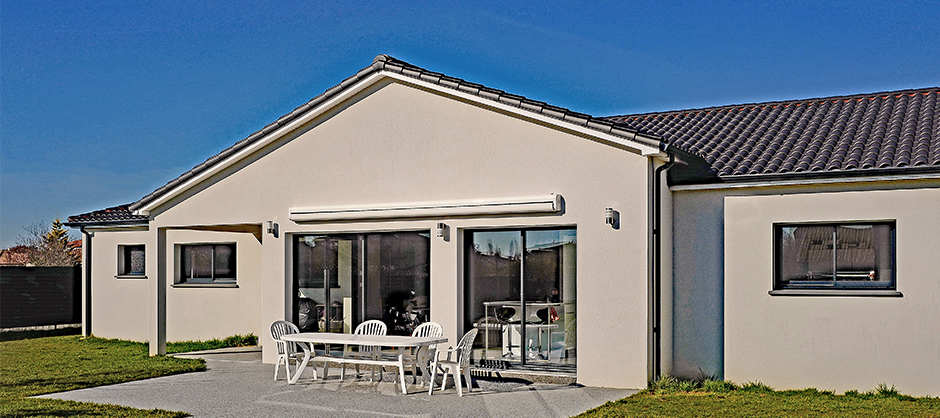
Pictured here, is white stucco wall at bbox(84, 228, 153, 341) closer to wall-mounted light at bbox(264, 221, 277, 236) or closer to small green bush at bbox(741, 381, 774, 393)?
wall-mounted light at bbox(264, 221, 277, 236)

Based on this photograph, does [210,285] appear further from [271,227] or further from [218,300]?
[271,227]

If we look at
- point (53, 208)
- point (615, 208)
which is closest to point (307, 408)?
point (615, 208)

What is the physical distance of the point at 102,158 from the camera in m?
24.3

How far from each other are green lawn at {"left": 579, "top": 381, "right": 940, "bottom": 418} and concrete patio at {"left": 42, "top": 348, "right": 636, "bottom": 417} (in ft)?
1.58

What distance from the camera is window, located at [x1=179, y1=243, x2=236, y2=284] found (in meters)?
19.2

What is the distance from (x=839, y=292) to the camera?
11.1 m

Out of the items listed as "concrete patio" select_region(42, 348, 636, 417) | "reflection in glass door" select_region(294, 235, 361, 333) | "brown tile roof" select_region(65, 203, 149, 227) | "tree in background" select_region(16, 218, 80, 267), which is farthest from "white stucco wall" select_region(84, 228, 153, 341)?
"tree in background" select_region(16, 218, 80, 267)

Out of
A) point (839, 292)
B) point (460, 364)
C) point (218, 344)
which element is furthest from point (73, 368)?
point (839, 292)

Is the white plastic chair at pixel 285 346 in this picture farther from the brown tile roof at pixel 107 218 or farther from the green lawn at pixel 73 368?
the brown tile roof at pixel 107 218

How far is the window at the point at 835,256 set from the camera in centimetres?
1101

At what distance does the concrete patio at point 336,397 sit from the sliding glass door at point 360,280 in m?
1.19

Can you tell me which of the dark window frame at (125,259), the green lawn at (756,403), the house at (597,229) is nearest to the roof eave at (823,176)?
the house at (597,229)

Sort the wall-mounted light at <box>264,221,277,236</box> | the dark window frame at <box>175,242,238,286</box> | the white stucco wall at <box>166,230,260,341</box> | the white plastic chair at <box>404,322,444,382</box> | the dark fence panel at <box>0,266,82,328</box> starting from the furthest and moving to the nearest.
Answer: the dark fence panel at <box>0,266,82,328</box> < the dark window frame at <box>175,242,238,286</box> < the white stucco wall at <box>166,230,260,341</box> < the wall-mounted light at <box>264,221,277,236</box> < the white plastic chair at <box>404,322,444,382</box>

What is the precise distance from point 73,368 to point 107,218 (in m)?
7.28
